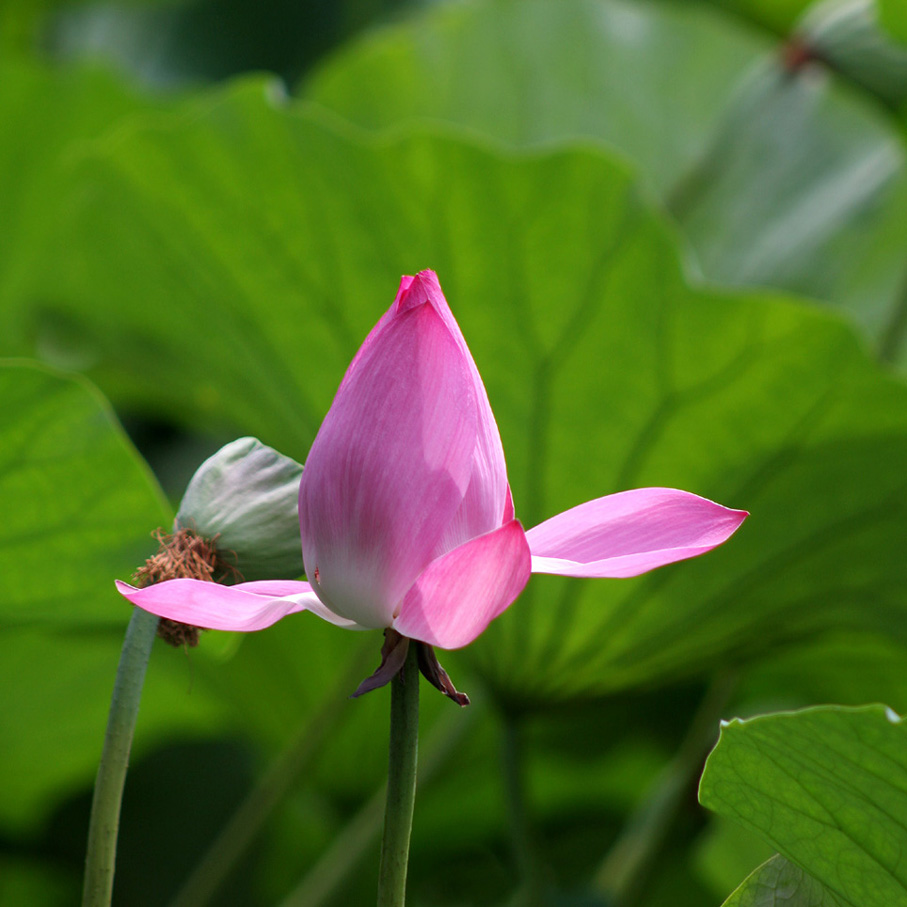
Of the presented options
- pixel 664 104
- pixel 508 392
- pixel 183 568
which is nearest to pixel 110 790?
pixel 183 568

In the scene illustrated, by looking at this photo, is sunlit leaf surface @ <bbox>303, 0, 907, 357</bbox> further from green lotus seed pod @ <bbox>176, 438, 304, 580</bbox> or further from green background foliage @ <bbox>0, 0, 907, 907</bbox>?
green lotus seed pod @ <bbox>176, 438, 304, 580</bbox>

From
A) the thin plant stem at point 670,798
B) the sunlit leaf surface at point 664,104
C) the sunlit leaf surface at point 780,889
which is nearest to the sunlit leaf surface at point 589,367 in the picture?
→ the thin plant stem at point 670,798

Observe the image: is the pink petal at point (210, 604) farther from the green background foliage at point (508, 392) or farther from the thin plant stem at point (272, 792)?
the thin plant stem at point (272, 792)

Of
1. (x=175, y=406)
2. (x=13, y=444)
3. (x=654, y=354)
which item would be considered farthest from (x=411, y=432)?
(x=175, y=406)

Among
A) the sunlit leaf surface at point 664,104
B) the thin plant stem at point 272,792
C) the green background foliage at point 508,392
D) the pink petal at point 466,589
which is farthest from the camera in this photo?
the sunlit leaf surface at point 664,104

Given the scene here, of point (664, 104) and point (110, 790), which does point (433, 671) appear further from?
point (664, 104)

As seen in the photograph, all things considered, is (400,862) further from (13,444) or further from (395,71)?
(395,71)

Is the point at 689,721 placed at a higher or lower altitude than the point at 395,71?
lower
